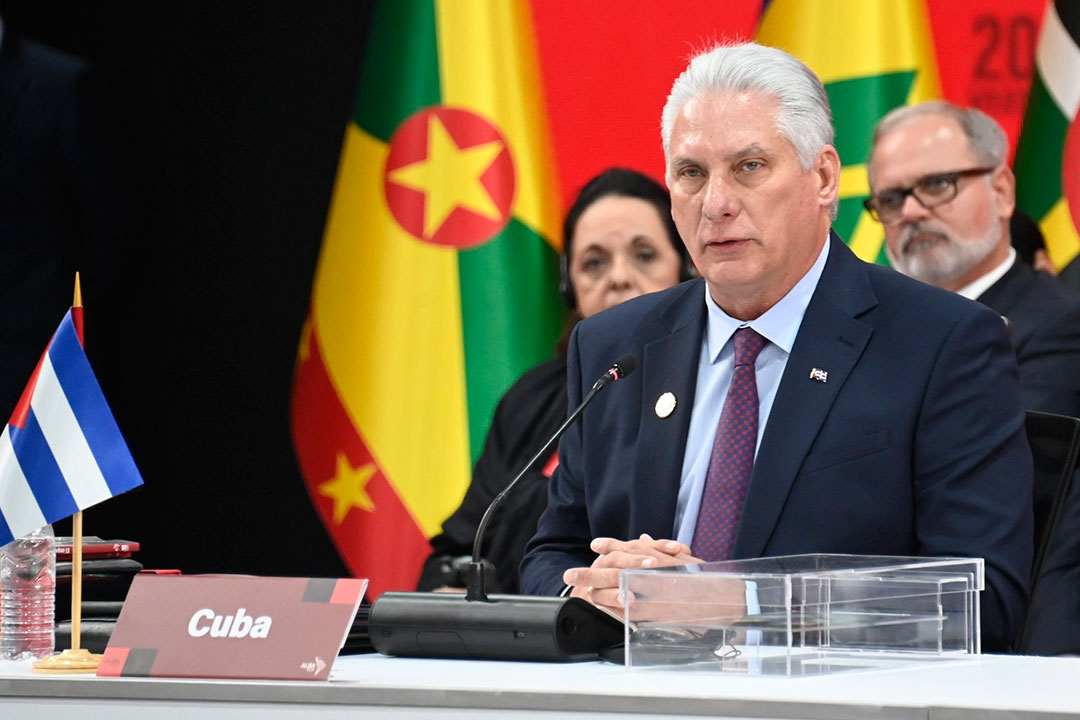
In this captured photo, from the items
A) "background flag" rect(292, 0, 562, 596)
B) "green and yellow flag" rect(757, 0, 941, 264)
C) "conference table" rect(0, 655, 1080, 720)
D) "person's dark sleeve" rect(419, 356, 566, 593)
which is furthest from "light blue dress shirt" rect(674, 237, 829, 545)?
"background flag" rect(292, 0, 562, 596)

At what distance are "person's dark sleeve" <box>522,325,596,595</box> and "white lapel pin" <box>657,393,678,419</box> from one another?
202 millimetres

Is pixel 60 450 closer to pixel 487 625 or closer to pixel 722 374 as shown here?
pixel 487 625

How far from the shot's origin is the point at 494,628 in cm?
182

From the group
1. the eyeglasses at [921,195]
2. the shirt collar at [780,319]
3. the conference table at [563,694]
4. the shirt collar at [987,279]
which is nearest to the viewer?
the conference table at [563,694]

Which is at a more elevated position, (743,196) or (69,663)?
(743,196)

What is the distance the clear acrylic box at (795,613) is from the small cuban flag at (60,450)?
69 centimetres

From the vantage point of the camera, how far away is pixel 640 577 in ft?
5.52

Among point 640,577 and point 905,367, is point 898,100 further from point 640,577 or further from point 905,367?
point 640,577

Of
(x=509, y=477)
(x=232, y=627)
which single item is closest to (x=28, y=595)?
(x=232, y=627)

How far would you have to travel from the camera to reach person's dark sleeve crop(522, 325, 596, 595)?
2539 mm

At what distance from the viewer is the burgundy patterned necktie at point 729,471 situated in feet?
7.77

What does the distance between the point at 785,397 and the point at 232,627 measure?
108 centimetres

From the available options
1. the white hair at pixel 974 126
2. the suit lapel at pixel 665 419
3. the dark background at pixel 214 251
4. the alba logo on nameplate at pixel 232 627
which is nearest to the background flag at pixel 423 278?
the dark background at pixel 214 251

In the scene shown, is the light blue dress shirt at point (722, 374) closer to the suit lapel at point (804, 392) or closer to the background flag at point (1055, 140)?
the suit lapel at point (804, 392)
